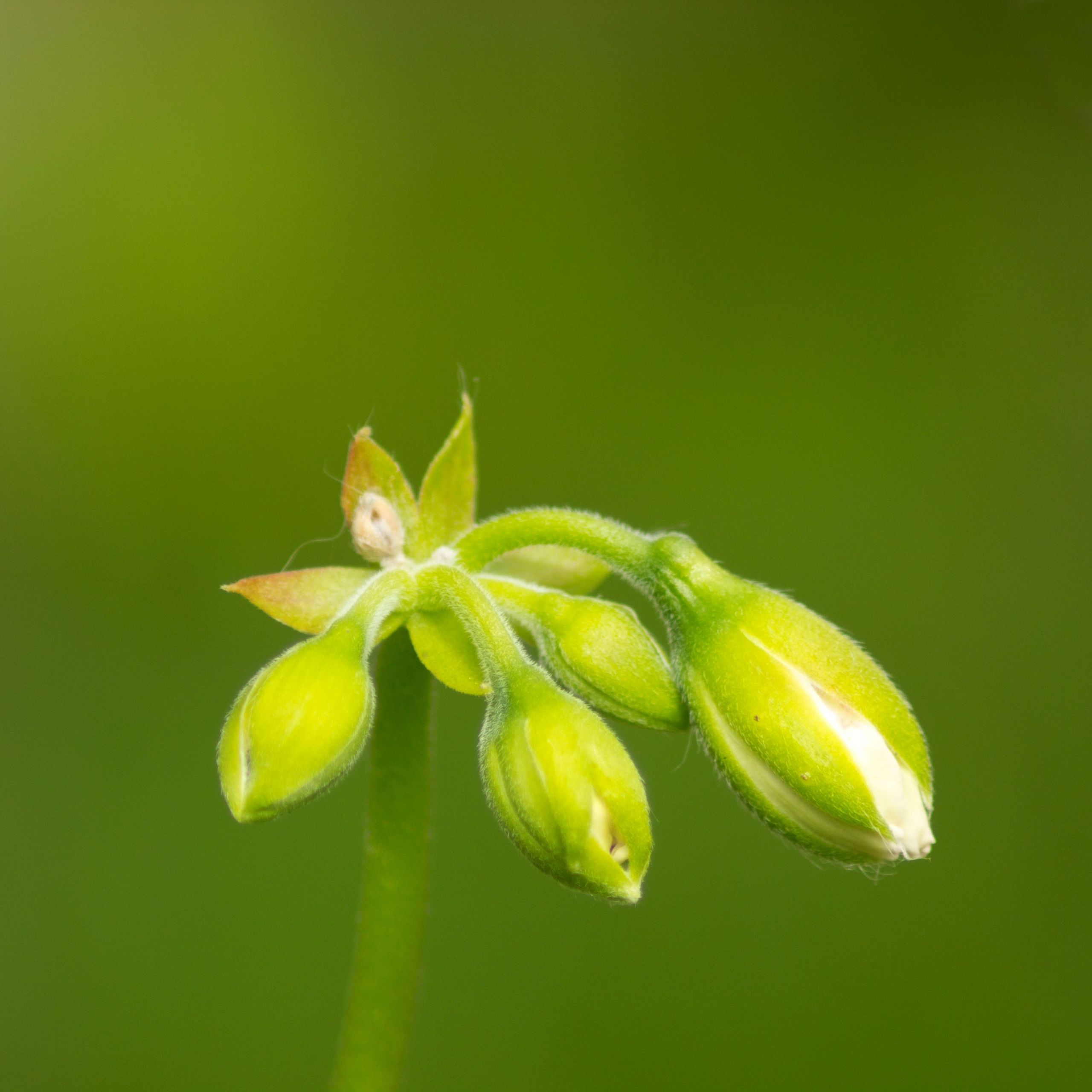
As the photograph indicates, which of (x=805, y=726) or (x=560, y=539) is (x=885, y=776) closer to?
(x=805, y=726)

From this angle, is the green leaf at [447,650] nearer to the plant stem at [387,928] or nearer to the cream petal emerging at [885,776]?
the plant stem at [387,928]

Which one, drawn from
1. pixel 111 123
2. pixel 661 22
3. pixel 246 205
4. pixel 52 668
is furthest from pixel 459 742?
pixel 661 22

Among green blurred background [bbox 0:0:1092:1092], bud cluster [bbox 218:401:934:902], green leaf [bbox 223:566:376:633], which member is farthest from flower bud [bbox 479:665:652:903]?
green blurred background [bbox 0:0:1092:1092]

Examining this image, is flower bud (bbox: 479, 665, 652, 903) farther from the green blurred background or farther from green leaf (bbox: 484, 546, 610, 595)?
the green blurred background

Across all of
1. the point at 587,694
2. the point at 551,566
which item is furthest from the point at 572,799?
the point at 551,566

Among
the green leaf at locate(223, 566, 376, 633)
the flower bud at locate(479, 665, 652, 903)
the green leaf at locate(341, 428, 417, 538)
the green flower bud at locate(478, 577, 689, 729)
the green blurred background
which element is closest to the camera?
the flower bud at locate(479, 665, 652, 903)

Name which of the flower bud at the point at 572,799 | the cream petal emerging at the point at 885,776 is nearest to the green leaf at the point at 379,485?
the flower bud at the point at 572,799
